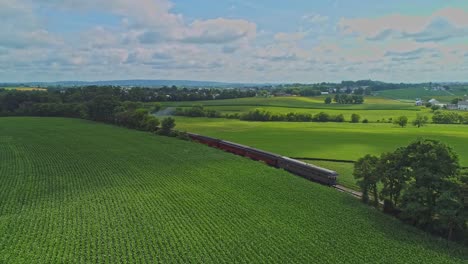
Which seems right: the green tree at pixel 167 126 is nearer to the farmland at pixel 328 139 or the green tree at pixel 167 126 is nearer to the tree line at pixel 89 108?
the tree line at pixel 89 108

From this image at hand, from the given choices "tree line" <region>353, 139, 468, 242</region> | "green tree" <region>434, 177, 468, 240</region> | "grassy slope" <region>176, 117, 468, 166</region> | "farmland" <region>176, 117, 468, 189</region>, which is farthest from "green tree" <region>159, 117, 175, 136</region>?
"green tree" <region>434, 177, 468, 240</region>

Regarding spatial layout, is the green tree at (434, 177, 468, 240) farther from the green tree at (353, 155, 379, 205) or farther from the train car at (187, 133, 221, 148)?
the train car at (187, 133, 221, 148)

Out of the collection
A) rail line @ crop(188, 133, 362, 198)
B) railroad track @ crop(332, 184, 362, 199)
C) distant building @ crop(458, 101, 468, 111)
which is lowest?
railroad track @ crop(332, 184, 362, 199)

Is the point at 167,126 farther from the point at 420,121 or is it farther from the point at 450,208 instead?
the point at 420,121

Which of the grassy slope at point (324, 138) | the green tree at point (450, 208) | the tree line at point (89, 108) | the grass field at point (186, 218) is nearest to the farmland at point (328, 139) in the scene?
the grassy slope at point (324, 138)

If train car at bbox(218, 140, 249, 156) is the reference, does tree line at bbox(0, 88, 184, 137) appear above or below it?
above

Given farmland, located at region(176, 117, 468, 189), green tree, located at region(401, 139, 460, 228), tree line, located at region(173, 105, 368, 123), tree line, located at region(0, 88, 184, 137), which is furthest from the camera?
tree line, located at region(173, 105, 368, 123)

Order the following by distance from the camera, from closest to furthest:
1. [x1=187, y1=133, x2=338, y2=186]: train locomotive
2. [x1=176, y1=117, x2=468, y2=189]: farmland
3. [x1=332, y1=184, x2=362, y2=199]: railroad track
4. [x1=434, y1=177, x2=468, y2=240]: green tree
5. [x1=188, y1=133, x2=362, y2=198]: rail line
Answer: [x1=434, y1=177, x2=468, y2=240]: green tree, [x1=332, y1=184, x2=362, y2=199]: railroad track, [x1=188, y1=133, x2=362, y2=198]: rail line, [x1=187, y1=133, x2=338, y2=186]: train locomotive, [x1=176, y1=117, x2=468, y2=189]: farmland
